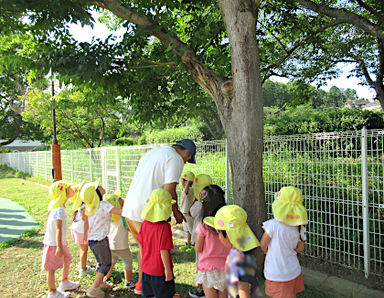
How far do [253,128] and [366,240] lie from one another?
2.00 m

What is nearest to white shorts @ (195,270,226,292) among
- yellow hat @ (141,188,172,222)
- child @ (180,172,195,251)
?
yellow hat @ (141,188,172,222)

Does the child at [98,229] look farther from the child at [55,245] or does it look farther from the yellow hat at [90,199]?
the child at [55,245]

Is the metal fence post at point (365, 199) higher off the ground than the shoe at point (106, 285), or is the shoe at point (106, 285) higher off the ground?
the metal fence post at point (365, 199)

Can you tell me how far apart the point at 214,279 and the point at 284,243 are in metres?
0.78

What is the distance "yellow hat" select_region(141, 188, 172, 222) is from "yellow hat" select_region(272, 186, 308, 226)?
1.06 m

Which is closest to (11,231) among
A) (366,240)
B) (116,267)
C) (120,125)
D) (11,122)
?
(116,267)

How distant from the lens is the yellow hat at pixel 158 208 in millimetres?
2883

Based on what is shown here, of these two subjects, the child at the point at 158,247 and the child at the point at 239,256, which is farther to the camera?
the child at the point at 158,247

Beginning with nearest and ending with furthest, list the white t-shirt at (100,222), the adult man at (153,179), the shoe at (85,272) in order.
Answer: the adult man at (153,179) → the white t-shirt at (100,222) → the shoe at (85,272)

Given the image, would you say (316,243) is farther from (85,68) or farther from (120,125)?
(120,125)

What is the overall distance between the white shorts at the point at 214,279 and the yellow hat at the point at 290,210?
827 millimetres

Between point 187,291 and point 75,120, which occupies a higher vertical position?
point 75,120

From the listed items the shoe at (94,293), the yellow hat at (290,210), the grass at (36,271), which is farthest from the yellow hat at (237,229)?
the shoe at (94,293)

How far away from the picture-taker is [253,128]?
3518 mm
